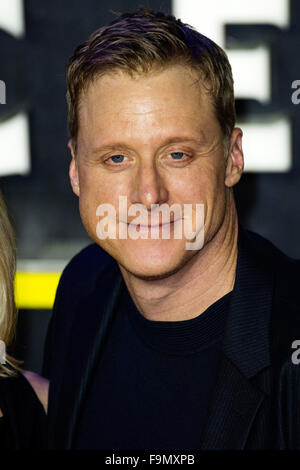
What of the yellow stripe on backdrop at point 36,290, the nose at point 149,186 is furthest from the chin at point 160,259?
the yellow stripe on backdrop at point 36,290

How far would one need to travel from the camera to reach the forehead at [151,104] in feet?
5.51

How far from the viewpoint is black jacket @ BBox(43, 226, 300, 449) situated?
1.59m

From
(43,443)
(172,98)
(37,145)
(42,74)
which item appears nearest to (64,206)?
(37,145)

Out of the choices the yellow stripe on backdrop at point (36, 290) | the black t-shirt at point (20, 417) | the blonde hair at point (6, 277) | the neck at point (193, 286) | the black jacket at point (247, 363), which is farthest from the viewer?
the yellow stripe on backdrop at point (36, 290)

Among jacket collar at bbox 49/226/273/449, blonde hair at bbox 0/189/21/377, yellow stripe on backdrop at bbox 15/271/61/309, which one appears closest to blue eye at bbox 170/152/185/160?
jacket collar at bbox 49/226/273/449

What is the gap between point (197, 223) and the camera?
5.76 feet

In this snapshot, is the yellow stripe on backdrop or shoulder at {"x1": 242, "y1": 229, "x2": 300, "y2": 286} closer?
shoulder at {"x1": 242, "y1": 229, "x2": 300, "y2": 286}

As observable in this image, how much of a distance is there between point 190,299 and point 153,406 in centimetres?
33

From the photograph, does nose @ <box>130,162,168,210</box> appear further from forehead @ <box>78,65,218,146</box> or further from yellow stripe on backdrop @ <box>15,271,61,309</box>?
yellow stripe on backdrop @ <box>15,271,61,309</box>

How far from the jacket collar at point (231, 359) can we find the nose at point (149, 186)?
322mm

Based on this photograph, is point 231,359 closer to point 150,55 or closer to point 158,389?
point 158,389

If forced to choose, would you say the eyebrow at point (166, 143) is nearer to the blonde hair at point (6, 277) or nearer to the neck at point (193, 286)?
the neck at point (193, 286)

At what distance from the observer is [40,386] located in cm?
222

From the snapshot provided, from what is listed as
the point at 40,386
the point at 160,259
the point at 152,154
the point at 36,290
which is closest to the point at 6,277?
the point at 40,386
